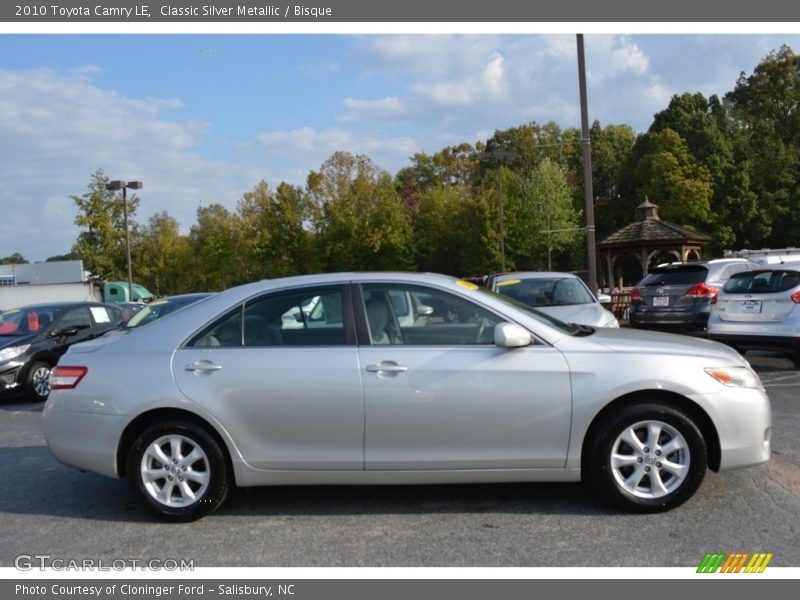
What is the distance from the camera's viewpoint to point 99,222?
133 feet

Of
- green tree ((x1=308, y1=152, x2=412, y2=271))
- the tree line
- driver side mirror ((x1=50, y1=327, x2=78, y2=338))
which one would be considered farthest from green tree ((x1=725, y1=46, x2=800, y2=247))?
driver side mirror ((x1=50, y1=327, x2=78, y2=338))

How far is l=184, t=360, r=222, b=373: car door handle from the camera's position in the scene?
4.80 m

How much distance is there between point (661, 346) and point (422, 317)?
1.60 m

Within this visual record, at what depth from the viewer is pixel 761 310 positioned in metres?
10.0

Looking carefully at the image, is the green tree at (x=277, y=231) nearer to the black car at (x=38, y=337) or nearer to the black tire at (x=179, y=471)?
the black car at (x=38, y=337)

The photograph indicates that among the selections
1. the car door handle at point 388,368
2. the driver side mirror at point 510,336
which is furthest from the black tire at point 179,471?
the driver side mirror at point 510,336

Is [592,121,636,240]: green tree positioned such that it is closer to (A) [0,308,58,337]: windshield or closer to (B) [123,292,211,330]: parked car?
(B) [123,292,211,330]: parked car

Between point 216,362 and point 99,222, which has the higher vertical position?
point 99,222

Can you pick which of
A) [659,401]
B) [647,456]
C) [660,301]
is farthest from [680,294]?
[647,456]

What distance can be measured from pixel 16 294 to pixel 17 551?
44891mm

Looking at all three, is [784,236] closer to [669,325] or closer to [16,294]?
[669,325]

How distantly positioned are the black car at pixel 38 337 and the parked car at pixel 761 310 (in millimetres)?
9876

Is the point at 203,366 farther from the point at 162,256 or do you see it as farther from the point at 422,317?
the point at 162,256

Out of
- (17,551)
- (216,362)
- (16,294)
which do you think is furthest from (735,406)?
(16,294)
